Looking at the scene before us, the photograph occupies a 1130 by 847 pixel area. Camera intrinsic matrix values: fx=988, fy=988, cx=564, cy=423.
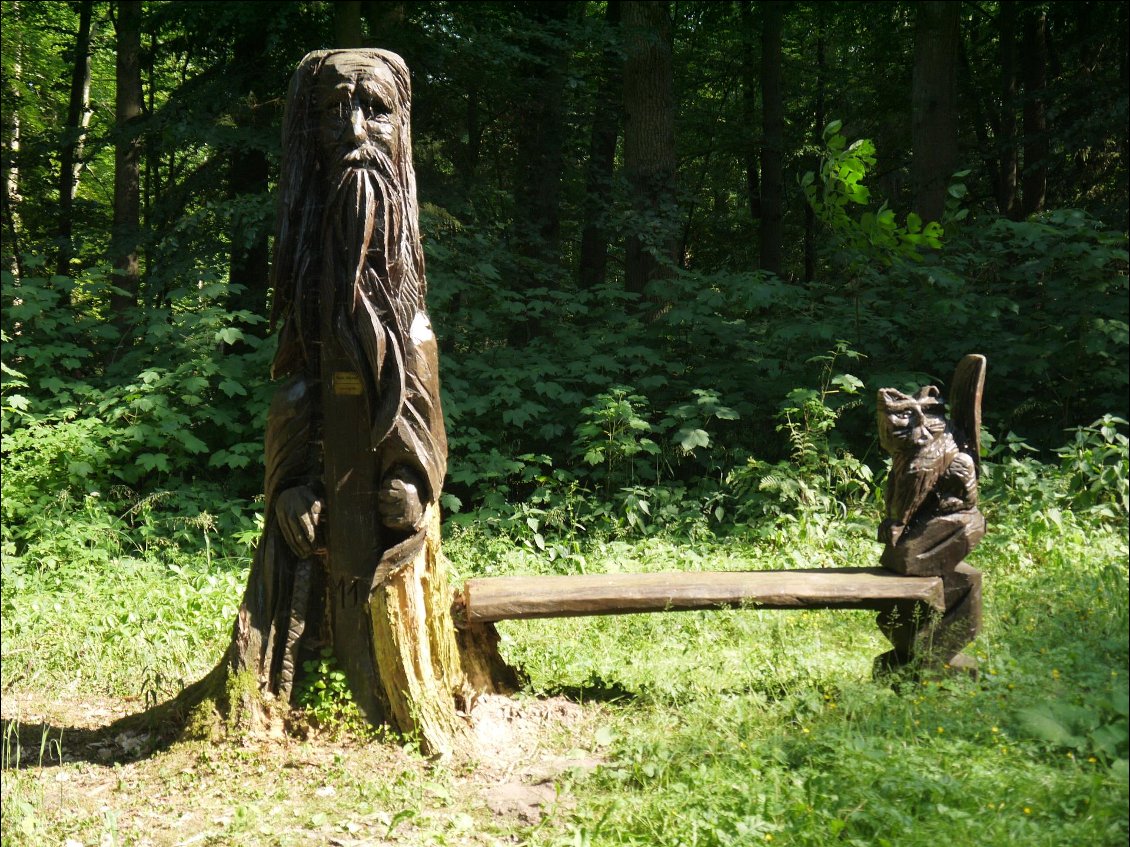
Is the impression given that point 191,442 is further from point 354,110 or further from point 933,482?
point 933,482

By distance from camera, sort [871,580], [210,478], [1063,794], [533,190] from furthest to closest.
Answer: [533,190] → [210,478] → [871,580] → [1063,794]

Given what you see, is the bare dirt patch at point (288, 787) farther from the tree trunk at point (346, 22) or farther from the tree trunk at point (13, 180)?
the tree trunk at point (13, 180)

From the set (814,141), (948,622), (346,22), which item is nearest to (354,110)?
(948,622)

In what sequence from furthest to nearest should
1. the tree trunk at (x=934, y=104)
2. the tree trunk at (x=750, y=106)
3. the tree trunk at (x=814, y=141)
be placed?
the tree trunk at (x=814, y=141) → the tree trunk at (x=750, y=106) → the tree trunk at (x=934, y=104)

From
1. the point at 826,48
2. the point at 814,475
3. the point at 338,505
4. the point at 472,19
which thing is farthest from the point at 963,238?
the point at 826,48

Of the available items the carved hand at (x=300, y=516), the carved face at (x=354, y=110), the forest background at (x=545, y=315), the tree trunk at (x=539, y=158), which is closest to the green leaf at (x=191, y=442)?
the forest background at (x=545, y=315)

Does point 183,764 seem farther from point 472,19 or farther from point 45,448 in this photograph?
point 472,19

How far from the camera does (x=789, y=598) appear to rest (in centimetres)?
425

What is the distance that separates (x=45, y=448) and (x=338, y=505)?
3.99 m

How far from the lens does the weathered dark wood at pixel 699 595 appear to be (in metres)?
4.24

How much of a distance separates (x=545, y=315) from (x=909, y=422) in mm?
6229

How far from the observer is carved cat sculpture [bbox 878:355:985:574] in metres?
4.32

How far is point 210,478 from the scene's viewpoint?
26.0 feet

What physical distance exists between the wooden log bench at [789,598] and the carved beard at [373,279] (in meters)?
0.94
